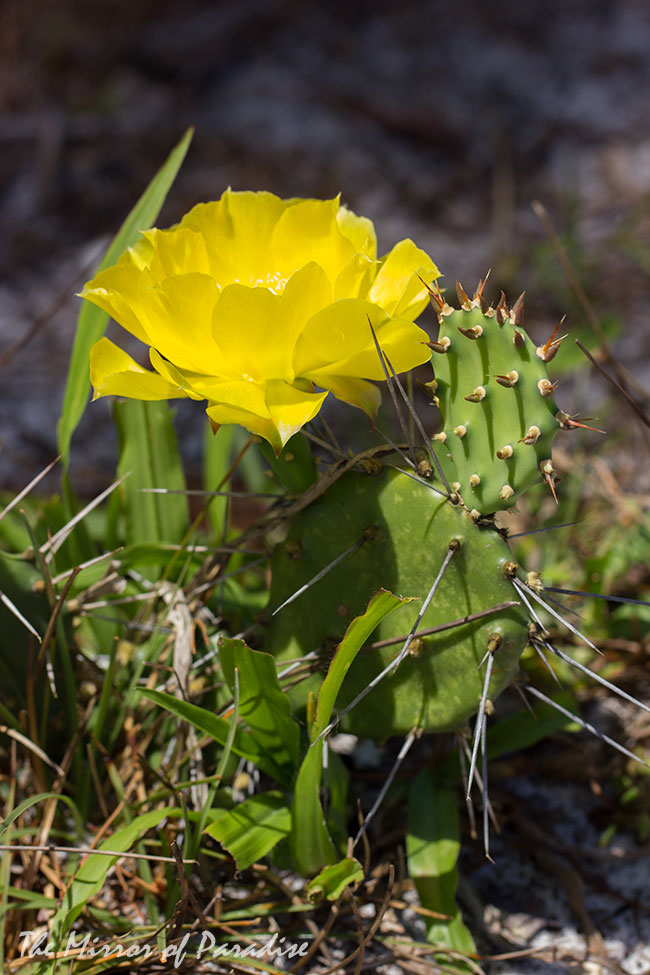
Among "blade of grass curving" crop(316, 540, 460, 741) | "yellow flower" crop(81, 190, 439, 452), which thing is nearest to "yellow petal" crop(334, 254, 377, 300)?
"yellow flower" crop(81, 190, 439, 452)

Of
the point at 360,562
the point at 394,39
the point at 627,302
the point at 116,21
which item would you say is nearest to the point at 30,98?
the point at 116,21

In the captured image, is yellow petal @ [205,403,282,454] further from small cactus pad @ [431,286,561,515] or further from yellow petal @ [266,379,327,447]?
small cactus pad @ [431,286,561,515]

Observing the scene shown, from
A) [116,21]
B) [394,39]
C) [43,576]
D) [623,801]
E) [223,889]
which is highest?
[116,21]

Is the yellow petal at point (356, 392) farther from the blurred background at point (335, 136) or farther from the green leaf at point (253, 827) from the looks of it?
the blurred background at point (335, 136)

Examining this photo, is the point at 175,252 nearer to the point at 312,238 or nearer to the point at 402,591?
the point at 312,238

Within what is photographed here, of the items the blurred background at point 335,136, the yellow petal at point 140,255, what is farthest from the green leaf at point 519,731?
the blurred background at point 335,136

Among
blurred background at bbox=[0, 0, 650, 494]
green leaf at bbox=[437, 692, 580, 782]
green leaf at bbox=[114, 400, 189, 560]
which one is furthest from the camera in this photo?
blurred background at bbox=[0, 0, 650, 494]

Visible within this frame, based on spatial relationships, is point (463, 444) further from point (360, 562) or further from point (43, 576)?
point (43, 576)

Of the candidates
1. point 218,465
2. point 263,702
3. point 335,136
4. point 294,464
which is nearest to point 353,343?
point 294,464
